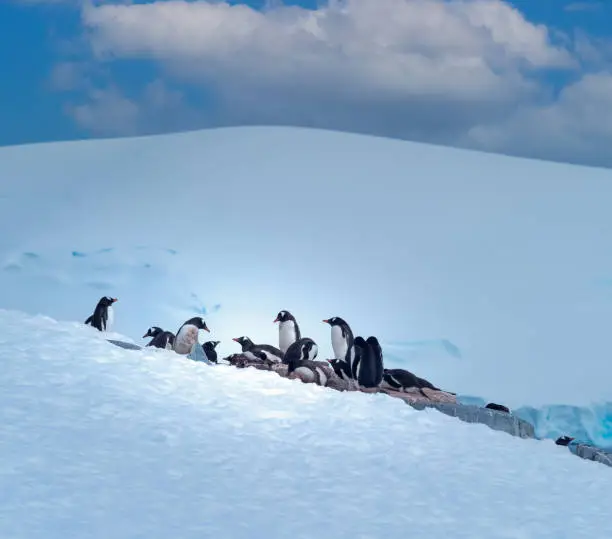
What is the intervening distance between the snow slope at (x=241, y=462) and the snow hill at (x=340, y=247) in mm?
5762

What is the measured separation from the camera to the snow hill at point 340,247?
Answer: 12625 mm

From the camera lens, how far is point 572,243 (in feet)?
50.5

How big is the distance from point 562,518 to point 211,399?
2.44m

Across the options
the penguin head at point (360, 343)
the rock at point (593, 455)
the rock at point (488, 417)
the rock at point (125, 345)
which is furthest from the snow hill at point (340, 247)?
the rock at point (125, 345)

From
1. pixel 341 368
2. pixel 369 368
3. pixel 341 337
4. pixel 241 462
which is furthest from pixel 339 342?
pixel 241 462

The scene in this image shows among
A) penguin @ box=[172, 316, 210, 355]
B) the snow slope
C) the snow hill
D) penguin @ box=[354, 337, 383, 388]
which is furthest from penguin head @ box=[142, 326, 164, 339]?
the snow slope

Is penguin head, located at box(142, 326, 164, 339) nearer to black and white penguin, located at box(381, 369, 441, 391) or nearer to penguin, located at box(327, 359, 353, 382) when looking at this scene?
penguin, located at box(327, 359, 353, 382)

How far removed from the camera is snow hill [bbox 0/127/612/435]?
12625 millimetres

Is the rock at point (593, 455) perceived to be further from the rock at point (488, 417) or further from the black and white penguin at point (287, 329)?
the black and white penguin at point (287, 329)

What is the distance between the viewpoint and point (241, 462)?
→ 15.6 ft

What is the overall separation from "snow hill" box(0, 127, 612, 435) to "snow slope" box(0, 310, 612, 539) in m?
5.76

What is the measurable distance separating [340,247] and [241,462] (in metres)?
11.0

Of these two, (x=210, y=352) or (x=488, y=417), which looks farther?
(x=210, y=352)

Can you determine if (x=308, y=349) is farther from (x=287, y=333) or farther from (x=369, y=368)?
(x=287, y=333)
